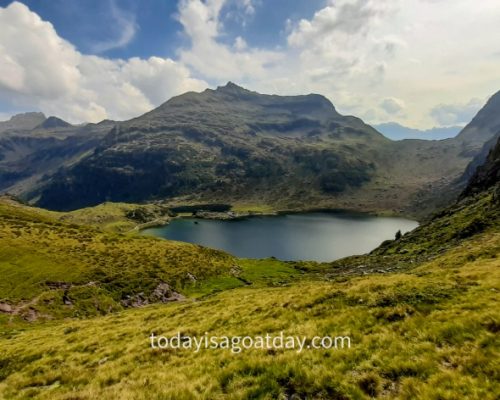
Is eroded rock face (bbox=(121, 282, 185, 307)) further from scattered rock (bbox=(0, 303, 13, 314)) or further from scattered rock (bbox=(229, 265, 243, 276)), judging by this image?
scattered rock (bbox=(229, 265, 243, 276))

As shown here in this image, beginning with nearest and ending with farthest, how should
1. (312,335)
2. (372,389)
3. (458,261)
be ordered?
(372,389)
(312,335)
(458,261)

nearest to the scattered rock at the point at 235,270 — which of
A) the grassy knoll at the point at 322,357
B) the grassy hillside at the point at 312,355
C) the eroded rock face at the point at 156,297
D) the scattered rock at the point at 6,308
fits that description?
the eroded rock face at the point at 156,297

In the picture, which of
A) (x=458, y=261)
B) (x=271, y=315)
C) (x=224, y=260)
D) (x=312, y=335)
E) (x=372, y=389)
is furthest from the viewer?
(x=224, y=260)

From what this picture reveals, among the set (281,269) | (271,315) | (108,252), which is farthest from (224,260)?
(271,315)

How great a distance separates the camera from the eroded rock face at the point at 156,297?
5887 cm

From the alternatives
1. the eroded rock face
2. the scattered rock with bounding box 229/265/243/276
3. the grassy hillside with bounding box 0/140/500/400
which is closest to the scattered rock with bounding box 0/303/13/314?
the eroded rock face

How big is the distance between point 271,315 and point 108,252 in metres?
63.1

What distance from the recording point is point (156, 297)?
204ft

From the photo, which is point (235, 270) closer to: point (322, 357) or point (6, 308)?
point (6, 308)

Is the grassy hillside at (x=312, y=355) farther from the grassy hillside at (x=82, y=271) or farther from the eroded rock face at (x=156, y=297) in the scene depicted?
the eroded rock face at (x=156, y=297)

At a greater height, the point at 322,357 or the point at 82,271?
the point at 322,357

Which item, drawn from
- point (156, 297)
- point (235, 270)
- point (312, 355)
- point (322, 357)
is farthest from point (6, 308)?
point (322, 357)

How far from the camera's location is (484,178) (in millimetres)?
118812

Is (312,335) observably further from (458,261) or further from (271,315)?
(458,261)
